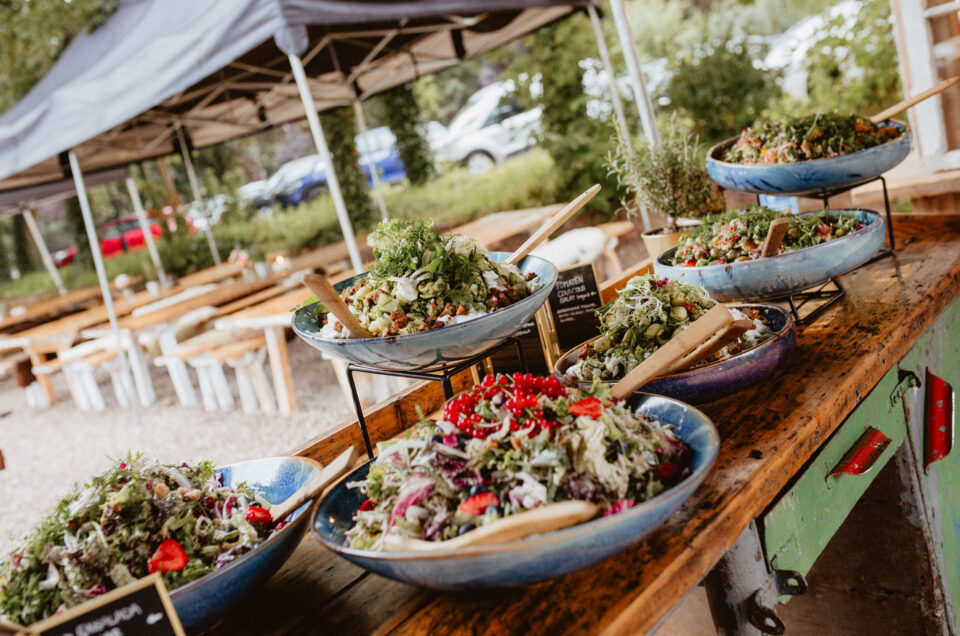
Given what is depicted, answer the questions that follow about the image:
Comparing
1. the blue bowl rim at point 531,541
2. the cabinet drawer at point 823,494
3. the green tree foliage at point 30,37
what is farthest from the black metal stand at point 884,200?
the green tree foliage at point 30,37

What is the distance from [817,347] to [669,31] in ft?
30.9

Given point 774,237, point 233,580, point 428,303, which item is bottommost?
point 233,580

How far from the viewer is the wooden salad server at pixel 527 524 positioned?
0.74 meters

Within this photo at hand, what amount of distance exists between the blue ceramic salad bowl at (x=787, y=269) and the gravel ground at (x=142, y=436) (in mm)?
2731

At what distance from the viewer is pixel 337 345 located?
1.10 m

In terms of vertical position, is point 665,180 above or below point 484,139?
below

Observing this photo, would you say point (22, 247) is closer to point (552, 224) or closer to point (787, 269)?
point (552, 224)

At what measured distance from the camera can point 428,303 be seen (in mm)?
1156

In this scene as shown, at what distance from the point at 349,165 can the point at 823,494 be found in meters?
10.0

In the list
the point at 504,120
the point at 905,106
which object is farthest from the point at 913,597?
the point at 504,120

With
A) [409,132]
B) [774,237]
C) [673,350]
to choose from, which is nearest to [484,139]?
[409,132]

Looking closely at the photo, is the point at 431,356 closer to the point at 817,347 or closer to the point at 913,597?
the point at 817,347

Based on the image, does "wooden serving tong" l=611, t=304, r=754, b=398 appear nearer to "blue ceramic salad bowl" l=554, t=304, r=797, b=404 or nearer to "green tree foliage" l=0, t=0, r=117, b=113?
"blue ceramic salad bowl" l=554, t=304, r=797, b=404

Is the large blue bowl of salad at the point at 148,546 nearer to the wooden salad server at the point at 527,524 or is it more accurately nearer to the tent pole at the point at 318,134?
the wooden salad server at the point at 527,524
